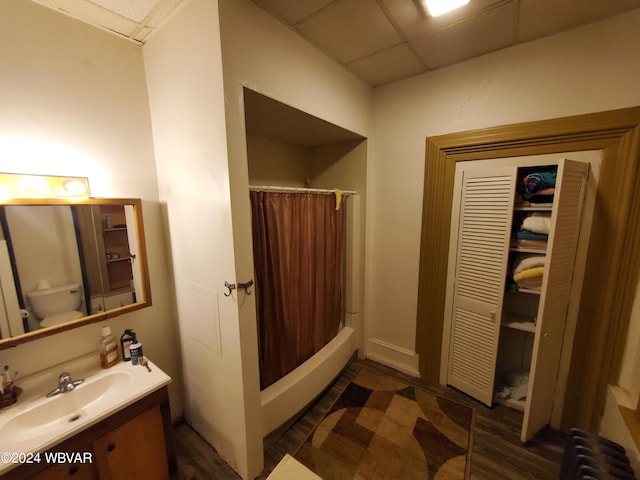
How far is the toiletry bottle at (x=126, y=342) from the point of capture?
143 centimetres

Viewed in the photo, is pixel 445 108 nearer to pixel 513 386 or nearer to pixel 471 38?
pixel 471 38

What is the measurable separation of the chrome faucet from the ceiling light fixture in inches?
101

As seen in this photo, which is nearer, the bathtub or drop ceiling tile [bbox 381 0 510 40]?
drop ceiling tile [bbox 381 0 510 40]

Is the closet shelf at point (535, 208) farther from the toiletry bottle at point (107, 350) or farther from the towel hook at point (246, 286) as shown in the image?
the toiletry bottle at point (107, 350)

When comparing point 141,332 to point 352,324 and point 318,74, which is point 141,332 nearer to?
point 352,324

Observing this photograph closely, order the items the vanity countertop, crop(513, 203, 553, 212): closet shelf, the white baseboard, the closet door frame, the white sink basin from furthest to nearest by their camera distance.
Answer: the white baseboard
crop(513, 203, 553, 212): closet shelf
the closet door frame
the white sink basin
the vanity countertop

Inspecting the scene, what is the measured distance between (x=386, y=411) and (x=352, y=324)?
→ 0.75 m

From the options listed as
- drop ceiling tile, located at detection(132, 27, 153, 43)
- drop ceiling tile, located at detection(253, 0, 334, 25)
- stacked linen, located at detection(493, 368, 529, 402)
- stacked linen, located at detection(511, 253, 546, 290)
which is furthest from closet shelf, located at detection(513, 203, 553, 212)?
drop ceiling tile, located at detection(132, 27, 153, 43)

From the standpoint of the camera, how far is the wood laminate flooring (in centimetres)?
145

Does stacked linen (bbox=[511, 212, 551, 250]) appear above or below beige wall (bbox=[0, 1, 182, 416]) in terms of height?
below

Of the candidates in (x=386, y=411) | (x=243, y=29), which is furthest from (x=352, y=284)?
(x=243, y=29)

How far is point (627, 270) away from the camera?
1410 millimetres

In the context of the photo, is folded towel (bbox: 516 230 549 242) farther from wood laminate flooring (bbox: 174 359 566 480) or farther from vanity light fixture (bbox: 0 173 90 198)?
vanity light fixture (bbox: 0 173 90 198)

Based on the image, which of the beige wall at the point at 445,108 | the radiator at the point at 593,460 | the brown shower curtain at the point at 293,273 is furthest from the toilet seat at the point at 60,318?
the radiator at the point at 593,460
